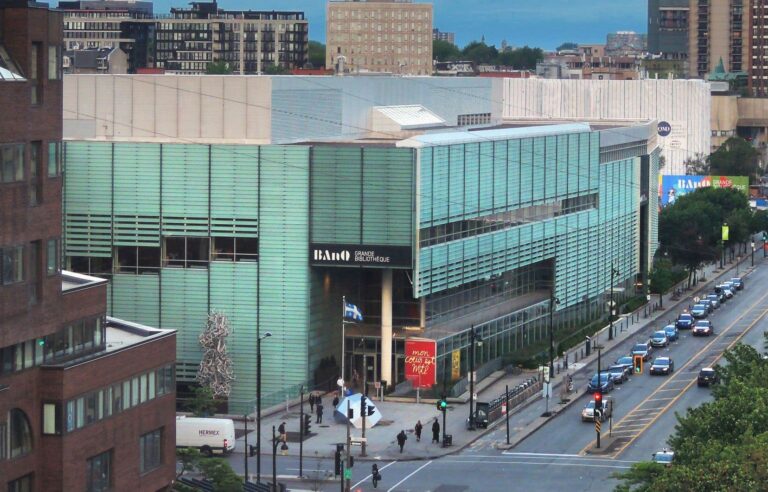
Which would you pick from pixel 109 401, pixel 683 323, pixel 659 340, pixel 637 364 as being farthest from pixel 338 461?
pixel 683 323

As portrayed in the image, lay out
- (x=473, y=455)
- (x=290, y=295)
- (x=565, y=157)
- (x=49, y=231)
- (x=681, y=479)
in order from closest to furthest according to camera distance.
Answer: (x=681, y=479), (x=49, y=231), (x=473, y=455), (x=290, y=295), (x=565, y=157)

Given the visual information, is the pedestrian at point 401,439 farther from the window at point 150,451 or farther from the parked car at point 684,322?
the parked car at point 684,322

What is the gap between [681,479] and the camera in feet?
228

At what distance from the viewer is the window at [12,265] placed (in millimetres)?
72000

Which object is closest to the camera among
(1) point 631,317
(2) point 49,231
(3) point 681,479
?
(3) point 681,479

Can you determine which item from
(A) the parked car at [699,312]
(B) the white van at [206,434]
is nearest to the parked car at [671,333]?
(A) the parked car at [699,312]

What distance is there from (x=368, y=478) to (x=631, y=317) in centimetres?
6918

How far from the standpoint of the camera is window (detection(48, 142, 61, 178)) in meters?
74.8

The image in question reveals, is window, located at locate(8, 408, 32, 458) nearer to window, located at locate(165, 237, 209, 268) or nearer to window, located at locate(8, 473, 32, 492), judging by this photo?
window, located at locate(8, 473, 32, 492)

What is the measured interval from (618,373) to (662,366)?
4.47 m

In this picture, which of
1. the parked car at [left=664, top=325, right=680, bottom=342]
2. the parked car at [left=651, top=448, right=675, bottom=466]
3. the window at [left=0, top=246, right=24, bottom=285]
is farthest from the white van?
the parked car at [left=664, top=325, right=680, bottom=342]

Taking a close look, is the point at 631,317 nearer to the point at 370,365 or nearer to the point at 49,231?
the point at 370,365

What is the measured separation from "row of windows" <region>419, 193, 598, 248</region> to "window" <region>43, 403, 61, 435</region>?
4633 centimetres

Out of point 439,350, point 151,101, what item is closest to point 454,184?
point 439,350
